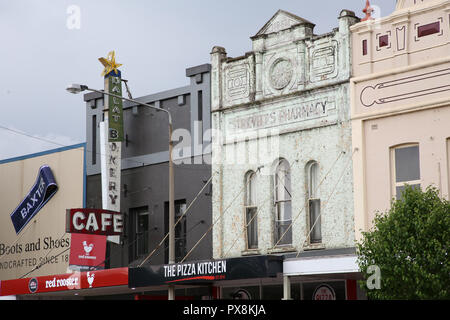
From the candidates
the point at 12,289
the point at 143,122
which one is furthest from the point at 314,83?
the point at 12,289

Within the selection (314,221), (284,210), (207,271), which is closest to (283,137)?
(284,210)

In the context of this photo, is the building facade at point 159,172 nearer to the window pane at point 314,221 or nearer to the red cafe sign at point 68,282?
the red cafe sign at point 68,282

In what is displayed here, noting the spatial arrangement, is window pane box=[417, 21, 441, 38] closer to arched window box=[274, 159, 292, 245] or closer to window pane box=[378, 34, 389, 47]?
window pane box=[378, 34, 389, 47]

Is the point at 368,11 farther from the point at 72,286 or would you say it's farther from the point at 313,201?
the point at 72,286

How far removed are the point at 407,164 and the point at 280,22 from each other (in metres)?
6.77

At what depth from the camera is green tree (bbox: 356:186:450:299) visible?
19203 millimetres

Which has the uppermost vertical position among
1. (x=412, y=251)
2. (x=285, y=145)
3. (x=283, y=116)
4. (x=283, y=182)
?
(x=283, y=116)

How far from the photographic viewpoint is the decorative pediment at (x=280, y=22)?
27578 mm

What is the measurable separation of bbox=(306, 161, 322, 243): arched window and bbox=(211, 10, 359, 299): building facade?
1.2 inches

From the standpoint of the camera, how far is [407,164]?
24344 millimetres

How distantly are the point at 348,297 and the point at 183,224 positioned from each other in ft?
23.2

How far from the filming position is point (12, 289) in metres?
30.1

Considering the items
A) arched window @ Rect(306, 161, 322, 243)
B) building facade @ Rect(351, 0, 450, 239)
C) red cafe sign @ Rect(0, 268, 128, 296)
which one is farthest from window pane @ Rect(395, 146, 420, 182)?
red cafe sign @ Rect(0, 268, 128, 296)

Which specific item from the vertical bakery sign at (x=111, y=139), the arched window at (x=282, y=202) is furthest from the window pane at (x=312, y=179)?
the vertical bakery sign at (x=111, y=139)
